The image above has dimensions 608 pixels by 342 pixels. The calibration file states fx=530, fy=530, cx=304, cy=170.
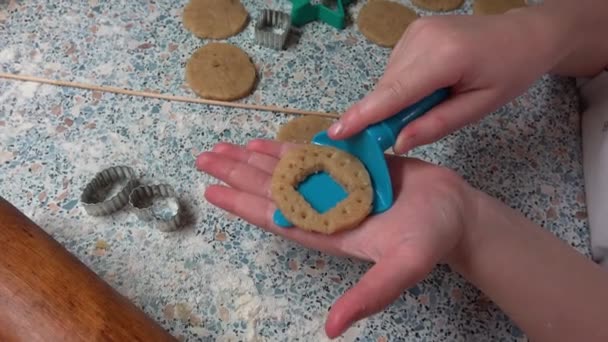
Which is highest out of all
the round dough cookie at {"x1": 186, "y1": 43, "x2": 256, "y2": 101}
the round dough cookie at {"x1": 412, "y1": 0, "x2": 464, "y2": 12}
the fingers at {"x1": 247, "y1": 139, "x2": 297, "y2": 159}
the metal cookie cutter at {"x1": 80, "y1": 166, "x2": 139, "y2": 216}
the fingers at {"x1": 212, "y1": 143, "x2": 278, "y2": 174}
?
the round dough cookie at {"x1": 412, "y1": 0, "x2": 464, "y2": 12}

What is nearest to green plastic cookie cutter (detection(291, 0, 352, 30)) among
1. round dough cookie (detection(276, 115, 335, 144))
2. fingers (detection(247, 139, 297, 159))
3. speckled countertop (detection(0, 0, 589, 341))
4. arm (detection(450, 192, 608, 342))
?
speckled countertop (detection(0, 0, 589, 341))

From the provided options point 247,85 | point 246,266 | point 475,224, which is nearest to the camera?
point 475,224

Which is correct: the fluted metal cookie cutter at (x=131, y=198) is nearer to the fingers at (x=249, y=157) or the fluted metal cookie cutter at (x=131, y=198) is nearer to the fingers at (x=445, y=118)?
the fingers at (x=249, y=157)

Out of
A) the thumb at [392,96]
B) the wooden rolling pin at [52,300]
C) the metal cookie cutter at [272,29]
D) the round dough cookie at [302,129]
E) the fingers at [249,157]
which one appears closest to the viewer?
the wooden rolling pin at [52,300]

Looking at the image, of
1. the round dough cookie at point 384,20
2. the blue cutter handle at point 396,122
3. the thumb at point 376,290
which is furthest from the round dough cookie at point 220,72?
the thumb at point 376,290

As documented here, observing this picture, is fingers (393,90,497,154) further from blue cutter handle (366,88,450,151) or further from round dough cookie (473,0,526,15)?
round dough cookie (473,0,526,15)

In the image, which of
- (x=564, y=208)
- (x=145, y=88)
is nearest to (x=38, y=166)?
(x=145, y=88)

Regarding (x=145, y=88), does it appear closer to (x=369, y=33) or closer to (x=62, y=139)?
(x=62, y=139)
